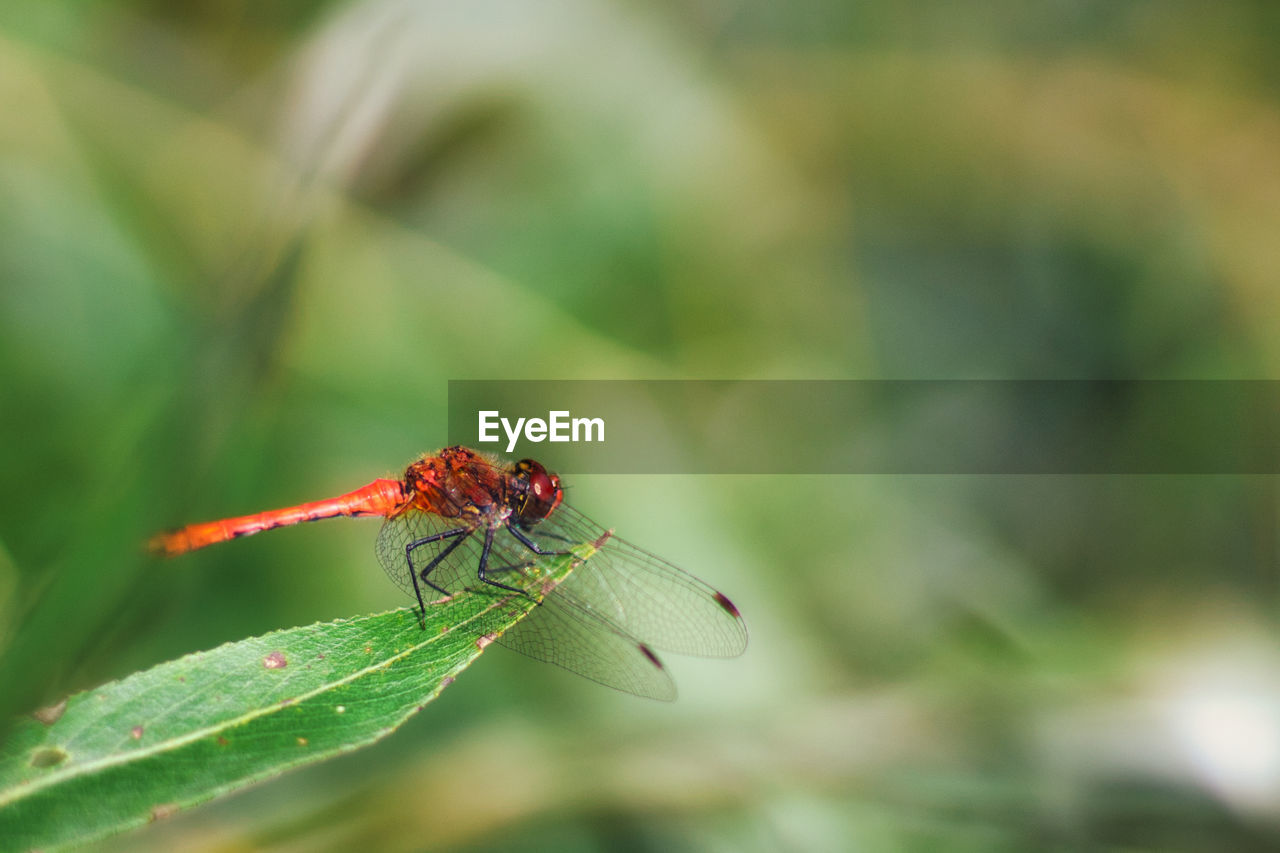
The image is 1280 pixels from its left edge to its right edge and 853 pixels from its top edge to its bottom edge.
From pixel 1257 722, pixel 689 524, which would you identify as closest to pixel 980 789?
pixel 1257 722

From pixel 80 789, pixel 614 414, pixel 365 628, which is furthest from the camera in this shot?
pixel 614 414

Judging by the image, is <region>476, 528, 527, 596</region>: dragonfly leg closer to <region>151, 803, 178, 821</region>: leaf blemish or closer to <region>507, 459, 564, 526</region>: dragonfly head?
<region>507, 459, 564, 526</region>: dragonfly head

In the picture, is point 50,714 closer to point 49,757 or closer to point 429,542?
point 49,757

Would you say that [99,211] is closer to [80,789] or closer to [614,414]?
[614,414]

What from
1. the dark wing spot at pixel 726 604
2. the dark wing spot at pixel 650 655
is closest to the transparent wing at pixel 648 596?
the dark wing spot at pixel 726 604

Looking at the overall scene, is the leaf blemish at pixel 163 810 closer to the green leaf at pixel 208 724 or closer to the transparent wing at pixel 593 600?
the green leaf at pixel 208 724

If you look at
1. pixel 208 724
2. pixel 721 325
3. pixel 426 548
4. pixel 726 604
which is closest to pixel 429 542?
pixel 426 548
